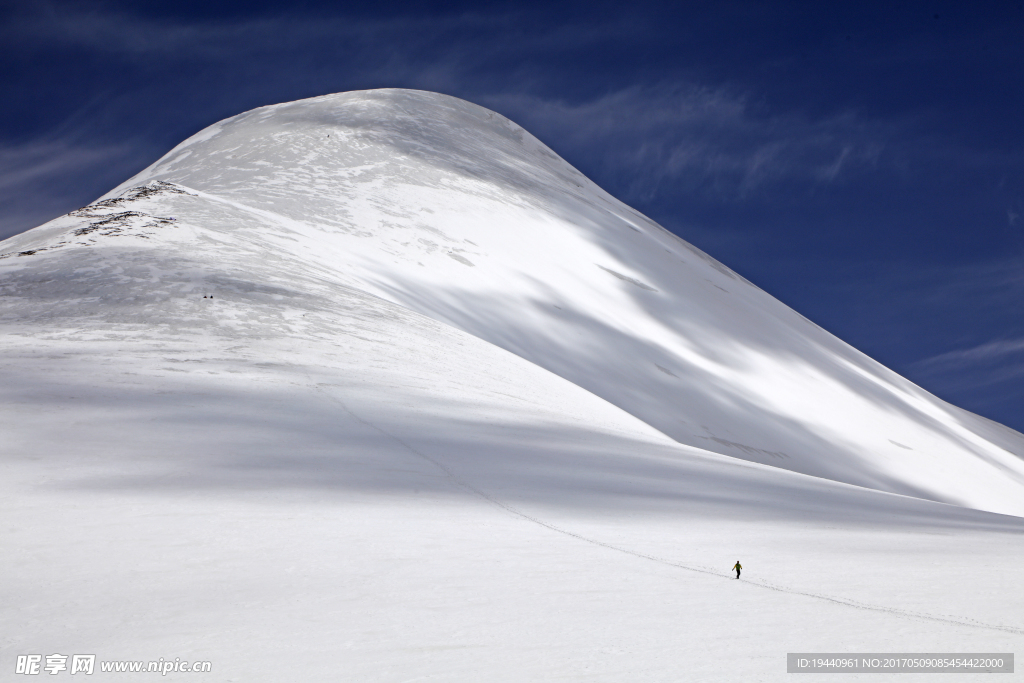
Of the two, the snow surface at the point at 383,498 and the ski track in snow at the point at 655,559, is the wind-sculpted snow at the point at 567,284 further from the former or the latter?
the ski track in snow at the point at 655,559

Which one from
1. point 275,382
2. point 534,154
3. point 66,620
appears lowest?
point 66,620

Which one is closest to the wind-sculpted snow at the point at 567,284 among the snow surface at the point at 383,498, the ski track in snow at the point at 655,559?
the snow surface at the point at 383,498

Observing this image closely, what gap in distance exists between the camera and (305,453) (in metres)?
7.94

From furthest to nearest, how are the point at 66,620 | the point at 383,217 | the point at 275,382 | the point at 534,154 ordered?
the point at 534,154, the point at 383,217, the point at 275,382, the point at 66,620

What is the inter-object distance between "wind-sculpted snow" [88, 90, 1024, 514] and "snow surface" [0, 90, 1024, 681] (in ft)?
1.08

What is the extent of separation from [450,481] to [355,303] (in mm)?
7216

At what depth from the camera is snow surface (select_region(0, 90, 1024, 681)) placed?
4.53 meters

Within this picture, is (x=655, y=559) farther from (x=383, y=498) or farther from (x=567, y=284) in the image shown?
(x=567, y=284)

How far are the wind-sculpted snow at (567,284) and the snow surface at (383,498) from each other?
0.33 metres

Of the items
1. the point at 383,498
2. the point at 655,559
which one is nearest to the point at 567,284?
the point at 383,498

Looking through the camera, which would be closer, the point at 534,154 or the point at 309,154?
the point at 309,154

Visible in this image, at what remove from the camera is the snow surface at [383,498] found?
4.53 m

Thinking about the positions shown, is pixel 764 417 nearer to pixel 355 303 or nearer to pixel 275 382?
pixel 355 303

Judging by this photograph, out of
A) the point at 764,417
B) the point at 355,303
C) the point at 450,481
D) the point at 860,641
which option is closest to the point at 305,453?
the point at 450,481
